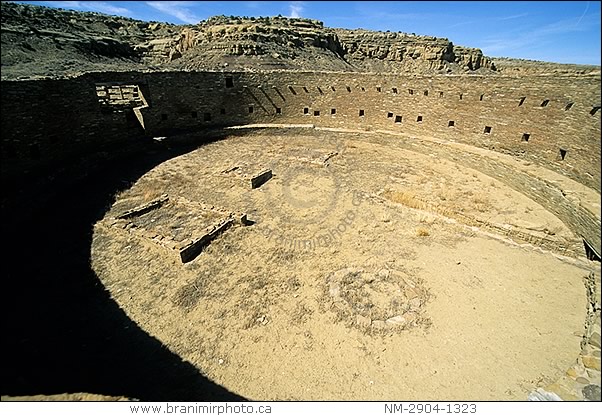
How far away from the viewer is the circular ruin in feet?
17.4

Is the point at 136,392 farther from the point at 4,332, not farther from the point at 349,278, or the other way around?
the point at 349,278

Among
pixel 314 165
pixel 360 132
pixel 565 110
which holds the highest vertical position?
pixel 565 110

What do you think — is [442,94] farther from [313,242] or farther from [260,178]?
→ [313,242]

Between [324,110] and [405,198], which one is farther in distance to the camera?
[324,110]

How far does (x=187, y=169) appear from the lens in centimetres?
1360

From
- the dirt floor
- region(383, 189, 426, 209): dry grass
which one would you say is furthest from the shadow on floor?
region(383, 189, 426, 209): dry grass

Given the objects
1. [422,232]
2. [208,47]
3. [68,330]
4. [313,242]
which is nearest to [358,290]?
[313,242]

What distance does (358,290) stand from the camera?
22.9 ft

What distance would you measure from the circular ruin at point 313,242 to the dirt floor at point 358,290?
46mm

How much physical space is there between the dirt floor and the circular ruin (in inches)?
1.8

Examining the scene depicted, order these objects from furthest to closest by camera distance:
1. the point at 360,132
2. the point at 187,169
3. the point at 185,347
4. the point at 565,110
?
1. the point at 360,132
2. the point at 187,169
3. the point at 565,110
4. the point at 185,347

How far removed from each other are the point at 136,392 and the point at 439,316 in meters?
5.75

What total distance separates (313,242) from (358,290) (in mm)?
2204

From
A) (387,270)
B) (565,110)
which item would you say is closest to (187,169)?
(387,270)
